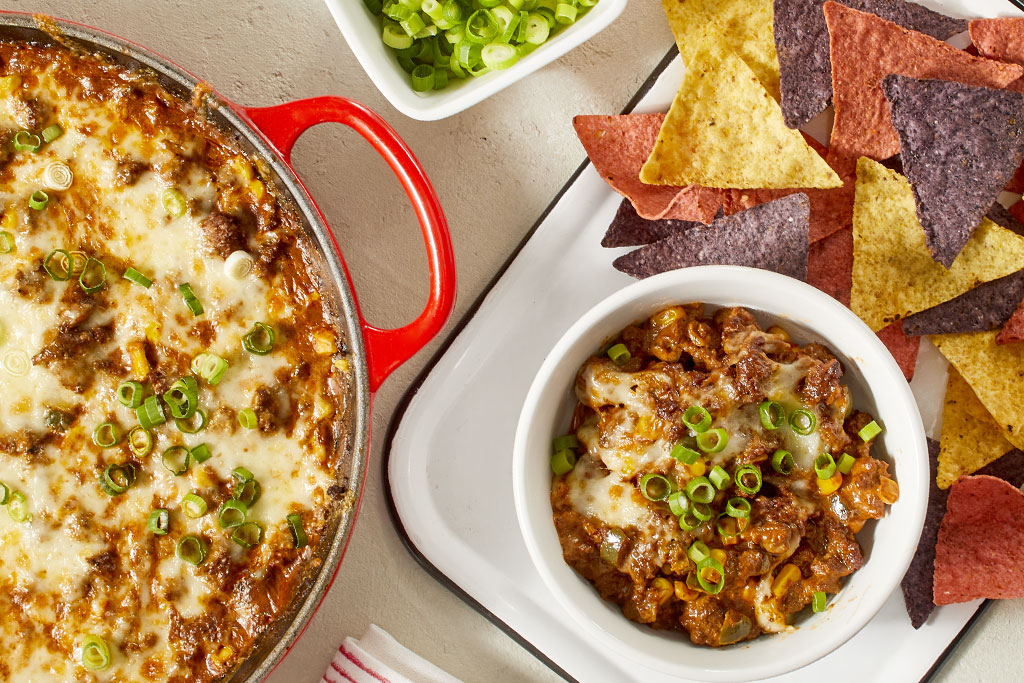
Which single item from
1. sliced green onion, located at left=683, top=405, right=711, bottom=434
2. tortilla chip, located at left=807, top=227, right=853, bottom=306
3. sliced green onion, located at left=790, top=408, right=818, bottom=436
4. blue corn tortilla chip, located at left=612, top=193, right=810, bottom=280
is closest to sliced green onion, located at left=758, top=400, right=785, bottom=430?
sliced green onion, located at left=790, top=408, right=818, bottom=436

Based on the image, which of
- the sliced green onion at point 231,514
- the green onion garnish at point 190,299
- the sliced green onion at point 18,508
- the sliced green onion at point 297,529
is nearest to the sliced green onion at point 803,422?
the sliced green onion at point 297,529

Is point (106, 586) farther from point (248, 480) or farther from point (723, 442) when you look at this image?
point (723, 442)

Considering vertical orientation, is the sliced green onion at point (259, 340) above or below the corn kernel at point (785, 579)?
above

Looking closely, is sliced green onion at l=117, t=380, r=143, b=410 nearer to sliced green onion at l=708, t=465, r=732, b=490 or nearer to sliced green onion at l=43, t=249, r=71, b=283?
sliced green onion at l=43, t=249, r=71, b=283

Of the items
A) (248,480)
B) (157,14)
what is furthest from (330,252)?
(157,14)

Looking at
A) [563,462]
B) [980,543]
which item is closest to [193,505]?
[563,462]

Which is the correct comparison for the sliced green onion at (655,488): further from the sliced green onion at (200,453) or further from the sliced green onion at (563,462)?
the sliced green onion at (200,453)
